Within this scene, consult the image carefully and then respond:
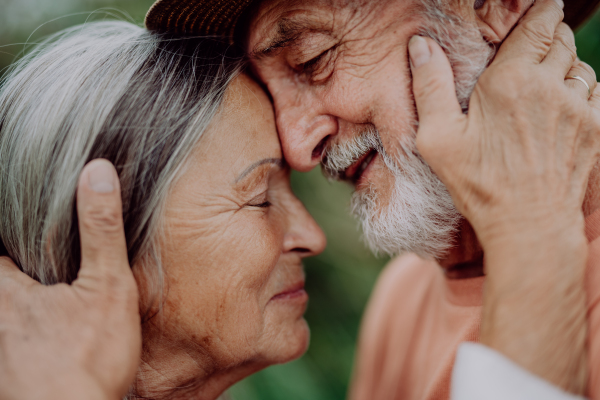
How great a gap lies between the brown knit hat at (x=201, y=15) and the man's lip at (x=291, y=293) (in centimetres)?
112

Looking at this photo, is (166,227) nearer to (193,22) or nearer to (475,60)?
(193,22)

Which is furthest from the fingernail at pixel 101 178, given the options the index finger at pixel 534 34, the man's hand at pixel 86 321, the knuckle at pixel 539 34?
the knuckle at pixel 539 34

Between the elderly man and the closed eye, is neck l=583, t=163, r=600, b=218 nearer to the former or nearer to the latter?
the elderly man

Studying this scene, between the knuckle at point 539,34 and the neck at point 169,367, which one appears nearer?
the knuckle at point 539,34

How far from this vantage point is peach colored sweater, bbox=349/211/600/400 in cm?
178

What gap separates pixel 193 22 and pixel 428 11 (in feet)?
3.03

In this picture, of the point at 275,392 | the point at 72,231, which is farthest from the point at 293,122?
the point at 275,392

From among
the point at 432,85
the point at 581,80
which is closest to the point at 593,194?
the point at 581,80

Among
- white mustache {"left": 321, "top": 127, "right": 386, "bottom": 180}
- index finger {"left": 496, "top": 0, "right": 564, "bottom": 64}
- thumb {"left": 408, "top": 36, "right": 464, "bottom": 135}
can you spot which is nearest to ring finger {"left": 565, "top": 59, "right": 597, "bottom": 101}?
index finger {"left": 496, "top": 0, "right": 564, "bottom": 64}

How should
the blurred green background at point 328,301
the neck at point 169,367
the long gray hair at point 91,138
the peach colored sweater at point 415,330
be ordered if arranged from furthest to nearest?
the blurred green background at point 328,301 → the peach colored sweater at point 415,330 → the neck at point 169,367 → the long gray hair at point 91,138

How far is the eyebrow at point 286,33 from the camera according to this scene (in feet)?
5.18

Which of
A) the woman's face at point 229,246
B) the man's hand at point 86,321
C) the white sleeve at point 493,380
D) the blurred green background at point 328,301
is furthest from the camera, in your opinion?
the blurred green background at point 328,301

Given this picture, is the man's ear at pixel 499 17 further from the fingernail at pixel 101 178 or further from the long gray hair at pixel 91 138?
the fingernail at pixel 101 178

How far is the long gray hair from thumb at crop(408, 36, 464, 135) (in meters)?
0.73
